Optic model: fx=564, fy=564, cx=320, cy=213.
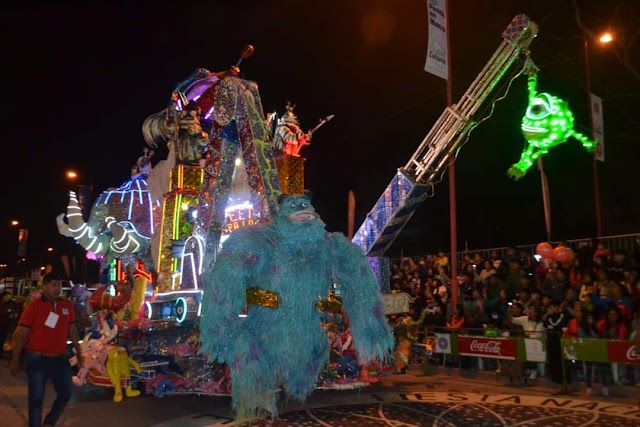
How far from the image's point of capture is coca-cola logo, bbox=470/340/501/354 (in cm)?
845

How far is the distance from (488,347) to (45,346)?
6366 mm

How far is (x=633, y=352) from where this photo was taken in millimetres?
6965

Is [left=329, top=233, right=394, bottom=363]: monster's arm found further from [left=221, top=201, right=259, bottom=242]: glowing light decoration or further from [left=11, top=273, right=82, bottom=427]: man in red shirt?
[left=221, top=201, right=259, bottom=242]: glowing light decoration

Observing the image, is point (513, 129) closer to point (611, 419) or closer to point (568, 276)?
point (568, 276)

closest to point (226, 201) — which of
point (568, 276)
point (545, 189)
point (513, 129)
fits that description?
point (568, 276)

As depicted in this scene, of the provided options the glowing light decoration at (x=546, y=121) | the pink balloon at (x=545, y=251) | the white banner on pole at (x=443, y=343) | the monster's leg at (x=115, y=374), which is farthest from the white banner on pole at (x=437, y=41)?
A: the monster's leg at (x=115, y=374)

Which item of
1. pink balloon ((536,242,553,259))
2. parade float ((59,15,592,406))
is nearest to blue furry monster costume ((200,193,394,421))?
parade float ((59,15,592,406))

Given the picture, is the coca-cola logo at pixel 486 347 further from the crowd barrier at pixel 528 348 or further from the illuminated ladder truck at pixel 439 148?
the illuminated ladder truck at pixel 439 148

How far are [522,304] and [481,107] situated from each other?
127 inches

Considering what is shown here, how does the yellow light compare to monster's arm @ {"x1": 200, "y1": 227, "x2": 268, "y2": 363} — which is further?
the yellow light

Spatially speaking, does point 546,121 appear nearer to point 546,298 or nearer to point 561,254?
point 561,254

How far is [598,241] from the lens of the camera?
1038 centimetres

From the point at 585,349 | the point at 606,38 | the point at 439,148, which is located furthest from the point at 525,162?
the point at 585,349

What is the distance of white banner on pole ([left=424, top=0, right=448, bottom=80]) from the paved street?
5734mm
